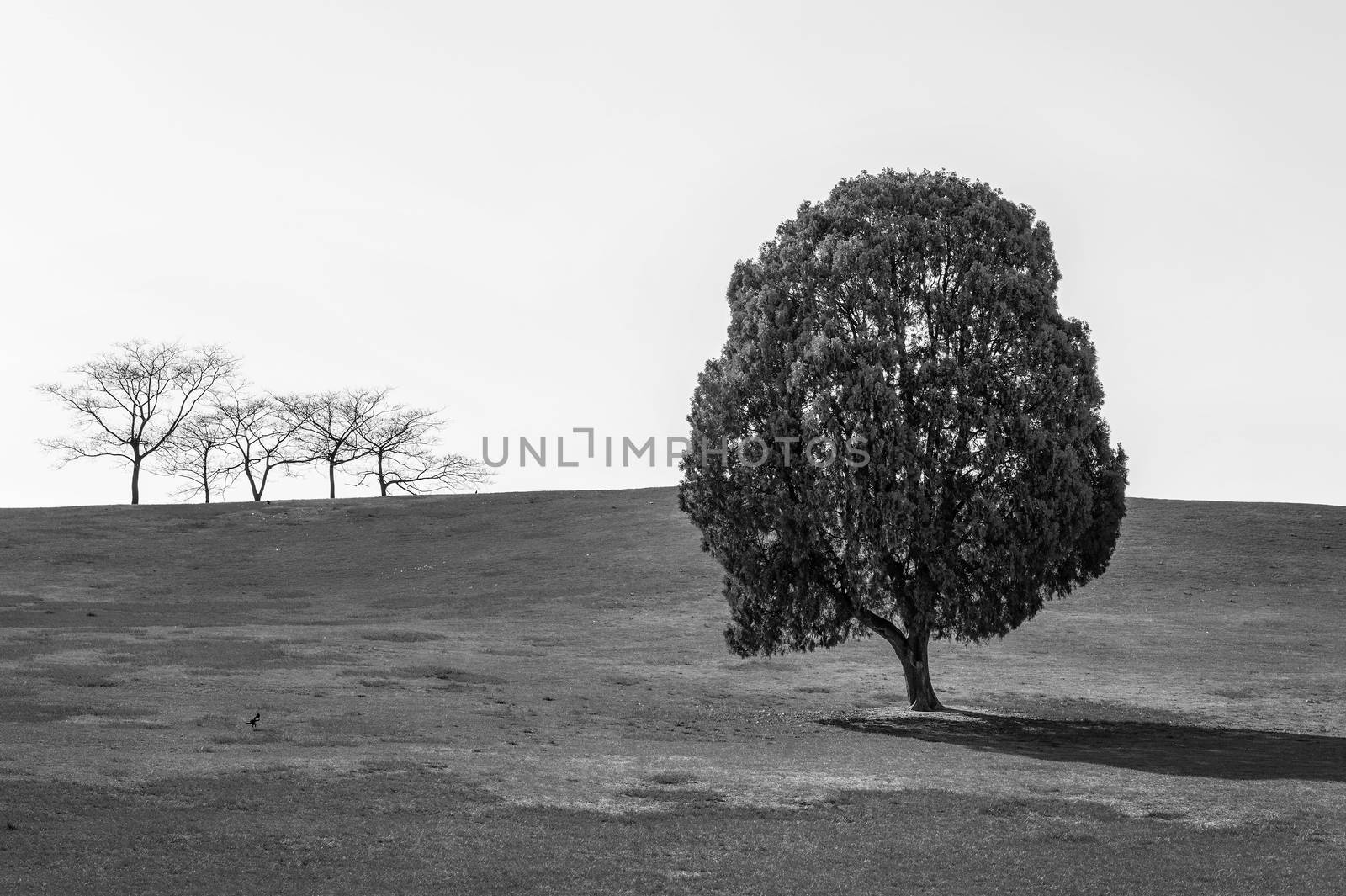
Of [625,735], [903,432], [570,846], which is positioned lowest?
[625,735]

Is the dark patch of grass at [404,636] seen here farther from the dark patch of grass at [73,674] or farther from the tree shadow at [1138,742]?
the tree shadow at [1138,742]

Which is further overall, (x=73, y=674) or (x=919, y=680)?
(x=919, y=680)

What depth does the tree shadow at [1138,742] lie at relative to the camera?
26.8 m

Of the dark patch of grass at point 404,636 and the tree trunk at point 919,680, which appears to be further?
the dark patch of grass at point 404,636

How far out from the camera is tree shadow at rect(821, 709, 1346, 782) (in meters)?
26.8

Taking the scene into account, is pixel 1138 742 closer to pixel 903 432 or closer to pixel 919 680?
pixel 919 680

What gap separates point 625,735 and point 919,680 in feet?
35.3

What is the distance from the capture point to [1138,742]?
31.0 m

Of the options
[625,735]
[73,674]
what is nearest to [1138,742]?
[625,735]

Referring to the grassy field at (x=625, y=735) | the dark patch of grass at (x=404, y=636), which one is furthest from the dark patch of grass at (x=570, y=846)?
the dark patch of grass at (x=404, y=636)

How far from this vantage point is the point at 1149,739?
3144cm

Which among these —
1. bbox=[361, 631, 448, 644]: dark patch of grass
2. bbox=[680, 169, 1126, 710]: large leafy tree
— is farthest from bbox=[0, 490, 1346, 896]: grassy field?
bbox=[680, 169, 1126, 710]: large leafy tree

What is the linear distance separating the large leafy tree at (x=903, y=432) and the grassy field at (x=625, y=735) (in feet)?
12.2

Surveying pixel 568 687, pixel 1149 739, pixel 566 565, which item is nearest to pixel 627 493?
pixel 566 565
